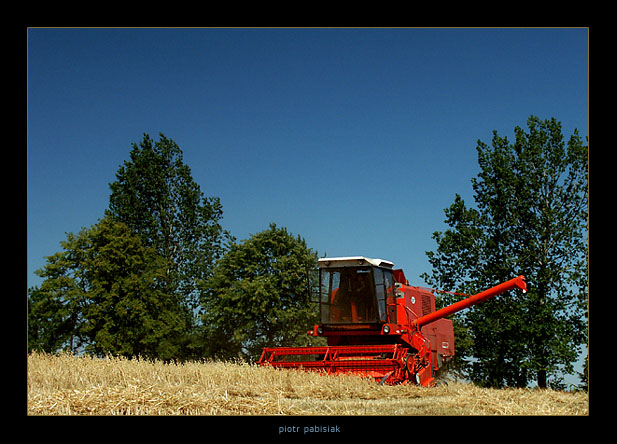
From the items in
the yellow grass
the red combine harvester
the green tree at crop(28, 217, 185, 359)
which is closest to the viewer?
the yellow grass

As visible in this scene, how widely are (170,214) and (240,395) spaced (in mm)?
31594

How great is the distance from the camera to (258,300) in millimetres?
34375

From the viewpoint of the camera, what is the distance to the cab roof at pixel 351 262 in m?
16.2

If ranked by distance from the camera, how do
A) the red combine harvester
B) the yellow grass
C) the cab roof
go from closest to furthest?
the yellow grass < the red combine harvester < the cab roof

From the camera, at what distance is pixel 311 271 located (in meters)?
16.8

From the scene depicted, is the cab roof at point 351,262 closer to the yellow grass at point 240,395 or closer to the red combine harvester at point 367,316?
the red combine harvester at point 367,316

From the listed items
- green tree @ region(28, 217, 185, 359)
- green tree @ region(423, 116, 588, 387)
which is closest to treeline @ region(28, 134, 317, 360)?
green tree @ region(28, 217, 185, 359)

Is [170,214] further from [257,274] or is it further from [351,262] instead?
[351,262]

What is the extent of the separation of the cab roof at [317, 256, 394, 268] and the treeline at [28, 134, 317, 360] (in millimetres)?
18246

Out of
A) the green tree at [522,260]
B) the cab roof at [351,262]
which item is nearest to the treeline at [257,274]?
the green tree at [522,260]

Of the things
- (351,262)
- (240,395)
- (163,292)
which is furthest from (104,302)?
(240,395)

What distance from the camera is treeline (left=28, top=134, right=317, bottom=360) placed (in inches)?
1348

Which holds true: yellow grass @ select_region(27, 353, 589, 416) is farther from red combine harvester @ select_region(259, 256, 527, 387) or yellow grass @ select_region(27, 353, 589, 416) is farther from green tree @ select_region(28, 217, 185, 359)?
green tree @ select_region(28, 217, 185, 359)
